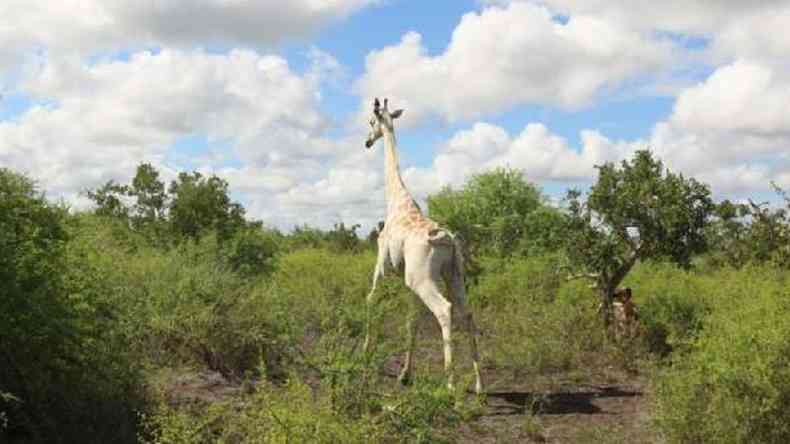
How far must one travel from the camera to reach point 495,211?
24531 millimetres

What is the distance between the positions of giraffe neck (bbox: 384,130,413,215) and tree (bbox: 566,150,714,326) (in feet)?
8.95

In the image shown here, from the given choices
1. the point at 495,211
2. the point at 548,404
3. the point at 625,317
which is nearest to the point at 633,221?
the point at 625,317

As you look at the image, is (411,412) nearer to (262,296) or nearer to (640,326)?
(262,296)

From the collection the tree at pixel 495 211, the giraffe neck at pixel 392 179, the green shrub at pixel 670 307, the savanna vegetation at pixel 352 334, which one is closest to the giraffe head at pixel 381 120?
the giraffe neck at pixel 392 179

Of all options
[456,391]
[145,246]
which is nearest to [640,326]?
[456,391]

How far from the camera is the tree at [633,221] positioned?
11.4m

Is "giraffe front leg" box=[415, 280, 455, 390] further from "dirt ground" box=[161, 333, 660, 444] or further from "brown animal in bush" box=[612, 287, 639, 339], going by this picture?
"brown animal in bush" box=[612, 287, 639, 339]

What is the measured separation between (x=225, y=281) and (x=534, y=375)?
4.02 metres

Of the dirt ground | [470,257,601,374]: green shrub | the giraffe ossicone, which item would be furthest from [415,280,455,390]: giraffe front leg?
[470,257,601,374]: green shrub

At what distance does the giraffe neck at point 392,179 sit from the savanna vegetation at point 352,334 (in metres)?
1.10

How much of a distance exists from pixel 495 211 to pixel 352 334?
16531 millimetres

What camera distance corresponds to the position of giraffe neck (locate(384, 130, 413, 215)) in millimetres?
10445

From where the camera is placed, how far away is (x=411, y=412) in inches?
226

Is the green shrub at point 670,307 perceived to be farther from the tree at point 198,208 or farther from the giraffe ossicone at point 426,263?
the tree at point 198,208
